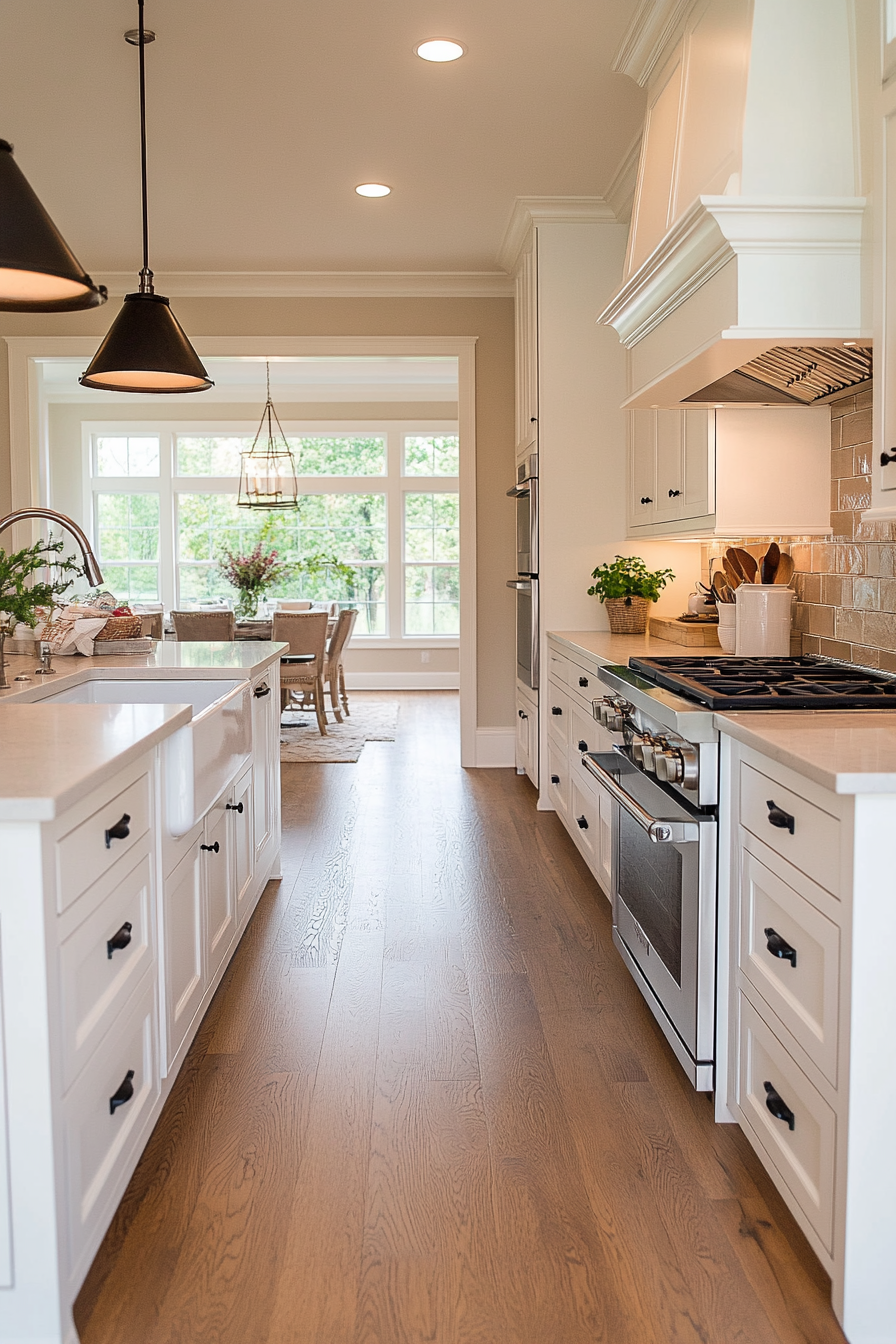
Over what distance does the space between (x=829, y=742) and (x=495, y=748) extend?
4579 mm

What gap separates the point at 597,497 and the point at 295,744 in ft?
10.2

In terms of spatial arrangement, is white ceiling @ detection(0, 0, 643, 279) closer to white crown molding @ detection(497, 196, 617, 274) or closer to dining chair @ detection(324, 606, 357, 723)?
white crown molding @ detection(497, 196, 617, 274)

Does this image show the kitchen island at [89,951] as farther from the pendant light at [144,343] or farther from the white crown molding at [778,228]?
the white crown molding at [778,228]

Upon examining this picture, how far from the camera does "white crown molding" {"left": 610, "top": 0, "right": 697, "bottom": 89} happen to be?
3066mm

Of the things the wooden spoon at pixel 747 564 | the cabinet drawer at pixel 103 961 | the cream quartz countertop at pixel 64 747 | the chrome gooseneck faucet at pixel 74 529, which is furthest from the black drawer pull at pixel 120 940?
the wooden spoon at pixel 747 564

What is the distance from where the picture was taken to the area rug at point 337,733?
689cm

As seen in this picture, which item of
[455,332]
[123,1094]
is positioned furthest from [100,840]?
[455,332]

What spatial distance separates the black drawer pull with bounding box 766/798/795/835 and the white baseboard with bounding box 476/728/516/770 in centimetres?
444

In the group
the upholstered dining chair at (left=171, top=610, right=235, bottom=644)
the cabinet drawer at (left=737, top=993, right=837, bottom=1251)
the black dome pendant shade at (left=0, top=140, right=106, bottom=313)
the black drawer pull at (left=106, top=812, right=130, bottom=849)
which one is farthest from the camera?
the upholstered dining chair at (left=171, top=610, right=235, bottom=644)

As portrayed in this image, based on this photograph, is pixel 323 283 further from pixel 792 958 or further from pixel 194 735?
pixel 792 958

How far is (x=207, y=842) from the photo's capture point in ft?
8.66

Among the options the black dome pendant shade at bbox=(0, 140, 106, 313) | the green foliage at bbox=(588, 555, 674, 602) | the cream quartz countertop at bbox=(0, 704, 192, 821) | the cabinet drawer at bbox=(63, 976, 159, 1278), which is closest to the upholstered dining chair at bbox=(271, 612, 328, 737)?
the green foliage at bbox=(588, 555, 674, 602)

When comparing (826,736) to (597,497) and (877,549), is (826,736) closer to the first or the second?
(877,549)

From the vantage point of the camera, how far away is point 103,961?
1723mm
